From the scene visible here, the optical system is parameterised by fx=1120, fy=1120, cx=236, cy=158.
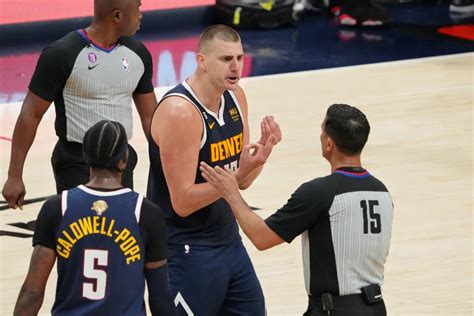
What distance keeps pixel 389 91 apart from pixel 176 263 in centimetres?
648

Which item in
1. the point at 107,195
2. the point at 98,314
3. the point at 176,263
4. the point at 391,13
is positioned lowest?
the point at 391,13

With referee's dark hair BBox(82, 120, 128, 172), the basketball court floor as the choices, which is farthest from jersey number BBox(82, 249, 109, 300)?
the basketball court floor

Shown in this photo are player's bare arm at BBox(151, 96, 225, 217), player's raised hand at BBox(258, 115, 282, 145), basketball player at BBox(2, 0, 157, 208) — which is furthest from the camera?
basketball player at BBox(2, 0, 157, 208)

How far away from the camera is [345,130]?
4500 millimetres

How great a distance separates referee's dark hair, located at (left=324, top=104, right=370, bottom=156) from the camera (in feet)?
14.8

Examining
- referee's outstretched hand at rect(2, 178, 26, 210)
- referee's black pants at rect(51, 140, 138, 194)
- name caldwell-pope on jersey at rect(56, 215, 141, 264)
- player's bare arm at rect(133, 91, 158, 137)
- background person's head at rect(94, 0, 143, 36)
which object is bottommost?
referee's outstretched hand at rect(2, 178, 26, 210)

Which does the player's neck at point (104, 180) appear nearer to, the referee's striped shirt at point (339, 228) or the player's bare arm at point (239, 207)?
the player's bare arm at point (239, 207)

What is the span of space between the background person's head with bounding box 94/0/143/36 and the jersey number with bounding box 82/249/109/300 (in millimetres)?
1973

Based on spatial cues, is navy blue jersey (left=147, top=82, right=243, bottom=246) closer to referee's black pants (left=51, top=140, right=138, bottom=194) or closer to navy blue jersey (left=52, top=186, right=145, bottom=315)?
referee's black pants (left=51, top=140, right=138, bottom=194)

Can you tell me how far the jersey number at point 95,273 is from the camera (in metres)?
3.96

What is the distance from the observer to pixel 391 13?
50.7ft

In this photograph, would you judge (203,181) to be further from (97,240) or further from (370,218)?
(97,240)

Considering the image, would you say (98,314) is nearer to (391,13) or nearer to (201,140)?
(201,140)

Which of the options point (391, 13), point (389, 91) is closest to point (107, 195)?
point (389, 91)
